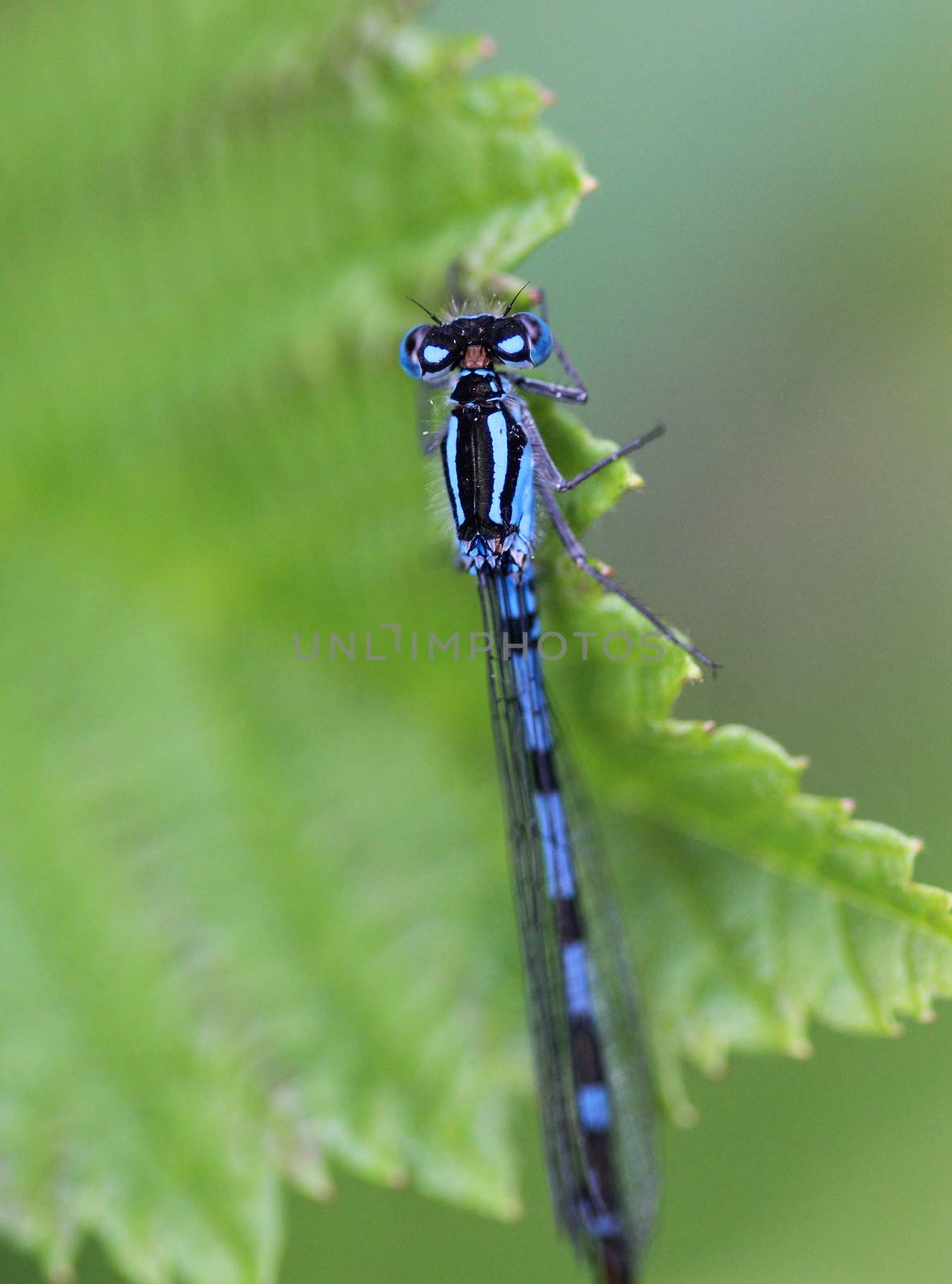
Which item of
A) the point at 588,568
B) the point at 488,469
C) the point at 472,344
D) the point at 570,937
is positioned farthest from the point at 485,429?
the point at 570,937

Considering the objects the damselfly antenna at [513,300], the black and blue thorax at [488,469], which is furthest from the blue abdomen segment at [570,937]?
the damselfly antenna at [513,300]

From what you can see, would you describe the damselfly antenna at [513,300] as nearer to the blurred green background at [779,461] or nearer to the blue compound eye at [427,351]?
the blue compound eye at [427,351]

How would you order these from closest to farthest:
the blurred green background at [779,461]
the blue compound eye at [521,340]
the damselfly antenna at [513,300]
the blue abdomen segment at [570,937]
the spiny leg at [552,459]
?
1. the spiny leg at [552,459]
2. the damselfly antenna at [513,300]
3. the blue compound eye at [521,340]
4. the blue abdomen segment at [570,937]
5. the blurred green background at [779,461]

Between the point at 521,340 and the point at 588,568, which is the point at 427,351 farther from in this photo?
the point at 588,568

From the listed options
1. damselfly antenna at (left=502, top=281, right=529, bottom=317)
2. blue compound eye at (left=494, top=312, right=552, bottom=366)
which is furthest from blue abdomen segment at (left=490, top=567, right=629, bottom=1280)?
damselfly antenna at (left=502, top=281, right=529, bottom=317)

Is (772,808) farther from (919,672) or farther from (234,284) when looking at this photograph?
(234,284)

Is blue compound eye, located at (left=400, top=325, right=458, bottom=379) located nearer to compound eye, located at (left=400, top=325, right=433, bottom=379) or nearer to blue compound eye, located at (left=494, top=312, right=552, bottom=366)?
compound eye, located at (left=400, top=325, right=433, bottom=379)

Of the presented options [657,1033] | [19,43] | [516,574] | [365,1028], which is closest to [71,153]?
[19,43]
